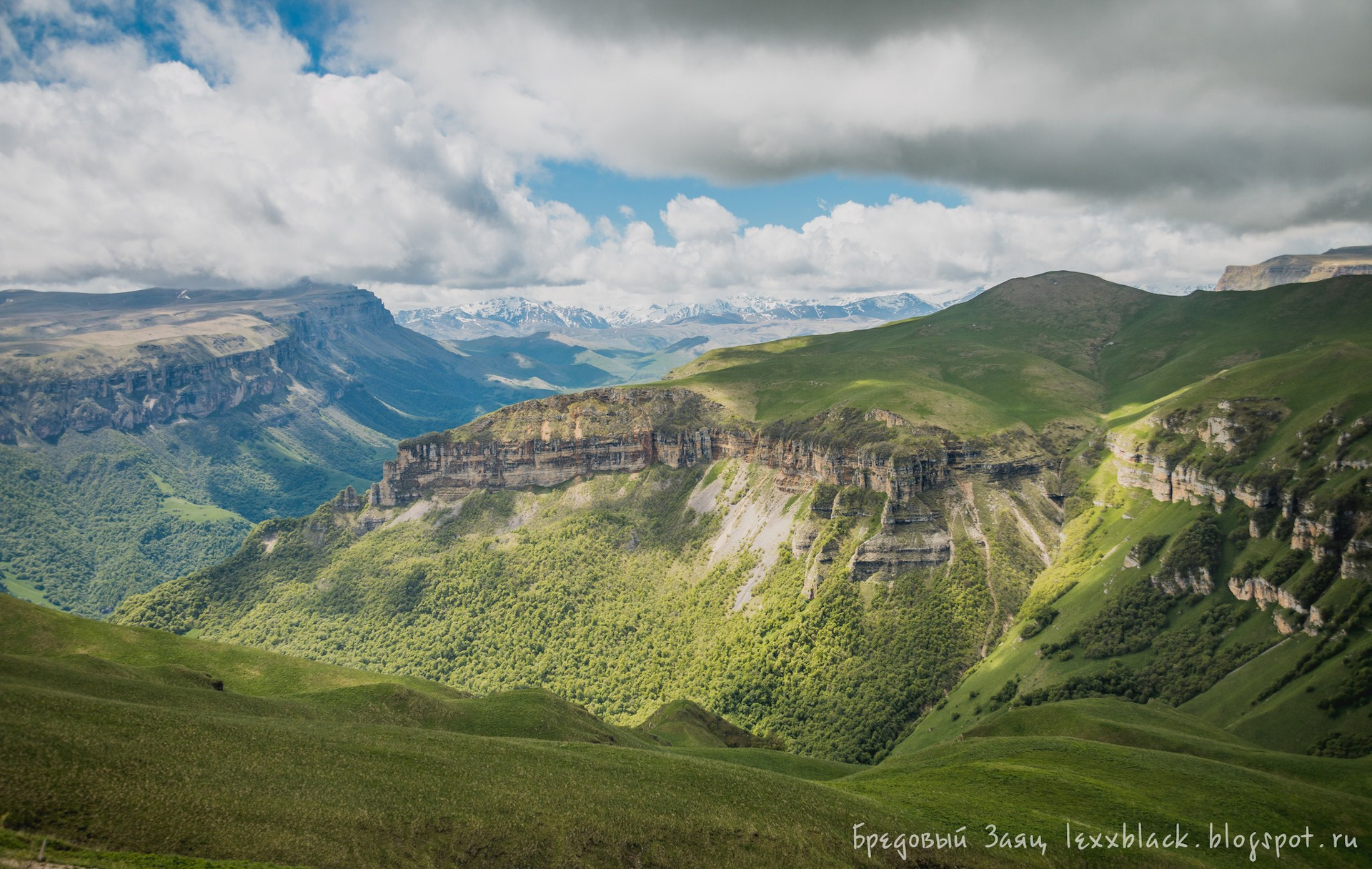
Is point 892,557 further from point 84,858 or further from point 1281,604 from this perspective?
point 84,858

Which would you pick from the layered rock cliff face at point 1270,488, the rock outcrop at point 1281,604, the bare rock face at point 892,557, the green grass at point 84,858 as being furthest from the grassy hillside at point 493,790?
the bare rock face at point 892,557

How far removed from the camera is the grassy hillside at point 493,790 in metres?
47.4

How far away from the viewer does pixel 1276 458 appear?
487 feet

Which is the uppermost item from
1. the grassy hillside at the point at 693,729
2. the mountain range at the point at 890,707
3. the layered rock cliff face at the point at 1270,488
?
the layered rock cliff face at the point at 1270,488

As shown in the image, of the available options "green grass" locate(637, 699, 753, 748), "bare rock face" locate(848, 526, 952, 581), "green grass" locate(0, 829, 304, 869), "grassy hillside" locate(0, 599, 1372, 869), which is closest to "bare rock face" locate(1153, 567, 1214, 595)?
"bare rock face" locate(848, 526, 952, 581)

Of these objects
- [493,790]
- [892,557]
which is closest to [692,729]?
[892,557]

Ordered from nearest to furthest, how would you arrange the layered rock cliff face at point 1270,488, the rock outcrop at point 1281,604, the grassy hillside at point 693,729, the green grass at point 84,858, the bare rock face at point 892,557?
the green grass at point 84,858
the rock outcrop at point 1281,604
the layered rock cliff face at point 1270,488
the grassy hillside at point 693,729
the bare rock face at point 892,557

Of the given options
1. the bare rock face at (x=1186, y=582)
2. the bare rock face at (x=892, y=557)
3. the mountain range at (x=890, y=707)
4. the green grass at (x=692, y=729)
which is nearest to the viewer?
the mountain range at (x=890, y=707)

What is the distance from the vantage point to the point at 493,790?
60594mm

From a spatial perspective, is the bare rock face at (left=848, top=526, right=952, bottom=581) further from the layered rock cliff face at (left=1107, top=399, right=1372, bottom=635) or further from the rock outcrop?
the rock outcrop

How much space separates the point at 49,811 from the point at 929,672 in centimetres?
15545

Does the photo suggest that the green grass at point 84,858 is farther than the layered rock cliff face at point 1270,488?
No

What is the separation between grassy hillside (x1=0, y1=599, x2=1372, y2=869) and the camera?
155 ft

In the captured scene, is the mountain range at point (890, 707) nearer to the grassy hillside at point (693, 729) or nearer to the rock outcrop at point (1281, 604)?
the rock outcrop at point (1281, 604)
